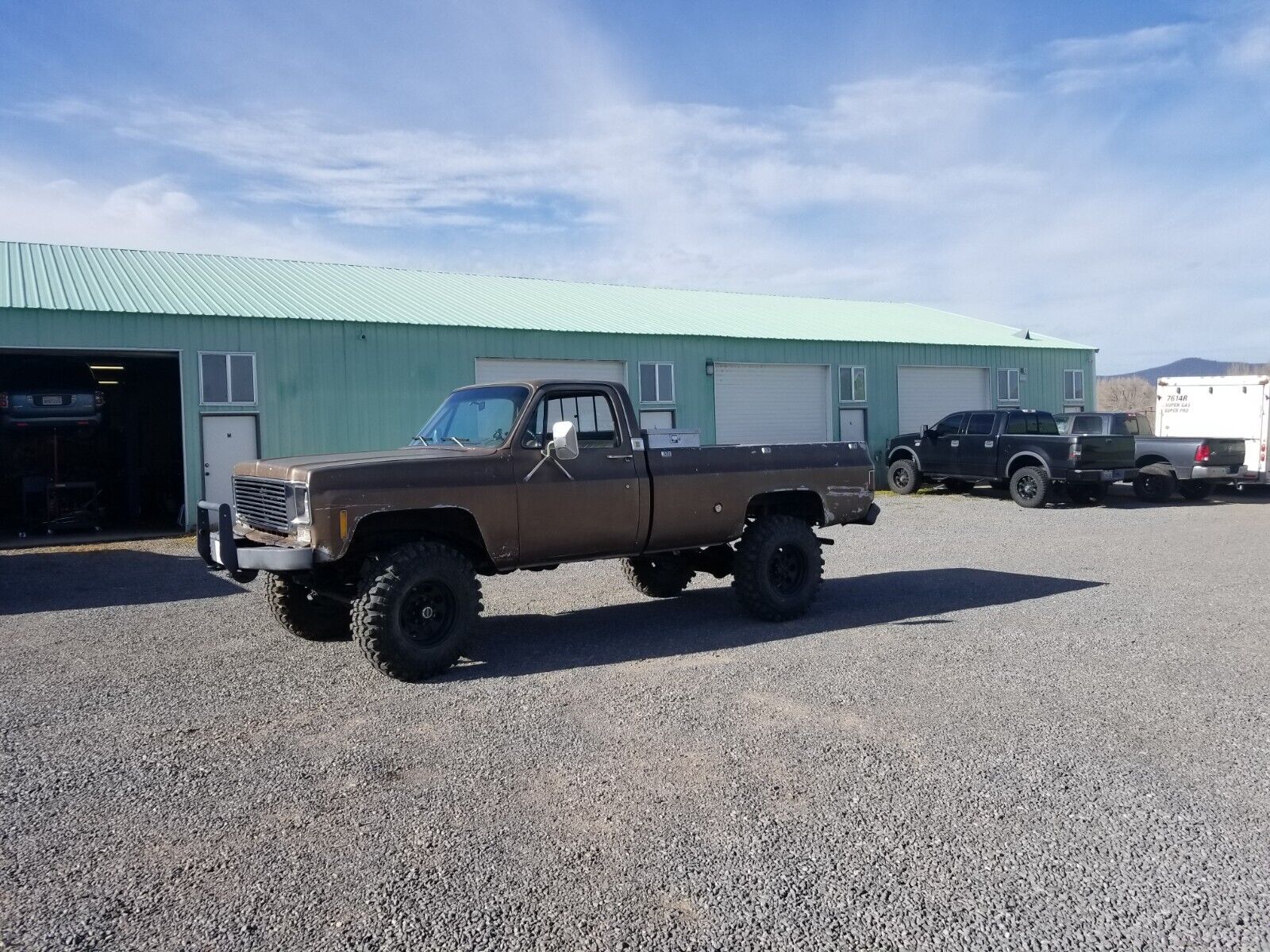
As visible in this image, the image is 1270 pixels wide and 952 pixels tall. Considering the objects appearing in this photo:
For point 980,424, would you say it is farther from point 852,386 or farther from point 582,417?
point 582,417

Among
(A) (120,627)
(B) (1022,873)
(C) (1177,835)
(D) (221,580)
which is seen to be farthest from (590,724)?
(D) (221,580)

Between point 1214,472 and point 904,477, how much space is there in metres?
5.92

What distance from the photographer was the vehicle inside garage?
17750 millimetres

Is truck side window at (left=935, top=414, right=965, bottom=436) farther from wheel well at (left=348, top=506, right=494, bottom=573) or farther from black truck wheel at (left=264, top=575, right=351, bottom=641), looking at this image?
black truck wheel at (left=264, top=575, right=351, bottom=641)

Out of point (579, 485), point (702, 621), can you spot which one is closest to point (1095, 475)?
point (702, 621)

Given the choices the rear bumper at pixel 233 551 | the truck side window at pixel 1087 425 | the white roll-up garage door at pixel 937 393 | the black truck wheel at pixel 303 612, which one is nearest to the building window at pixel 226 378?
the black truck wheel at pixel 303 612

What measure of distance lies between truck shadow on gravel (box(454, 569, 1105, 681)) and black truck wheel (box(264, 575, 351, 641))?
1131 millimetres

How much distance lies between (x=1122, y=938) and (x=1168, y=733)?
2379mm

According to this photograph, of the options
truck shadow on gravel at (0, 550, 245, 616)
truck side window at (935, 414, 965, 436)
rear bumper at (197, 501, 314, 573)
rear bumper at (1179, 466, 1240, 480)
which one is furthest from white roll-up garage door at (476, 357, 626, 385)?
rear bumper at (197, 501, 314, 573)

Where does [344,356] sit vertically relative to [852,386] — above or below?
above

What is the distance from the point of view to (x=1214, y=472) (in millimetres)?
18781

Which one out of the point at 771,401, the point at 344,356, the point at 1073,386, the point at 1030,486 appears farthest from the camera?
the point at 1073,386

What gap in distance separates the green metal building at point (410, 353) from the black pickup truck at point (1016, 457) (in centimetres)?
331

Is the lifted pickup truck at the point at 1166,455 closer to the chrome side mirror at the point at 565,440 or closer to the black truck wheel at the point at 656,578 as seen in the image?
the black truck wheel at the point at 656,578
